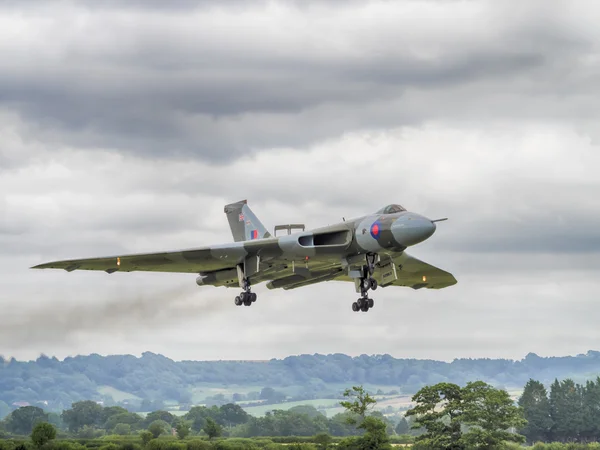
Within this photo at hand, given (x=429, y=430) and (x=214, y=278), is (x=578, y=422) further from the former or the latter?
(x=214, y=278)

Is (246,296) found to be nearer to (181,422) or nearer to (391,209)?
(391,209)

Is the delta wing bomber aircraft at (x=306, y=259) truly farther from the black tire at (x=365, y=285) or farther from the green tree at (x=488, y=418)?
the green tree at (x=488, y=418)

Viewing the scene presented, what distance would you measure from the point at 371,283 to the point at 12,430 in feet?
367

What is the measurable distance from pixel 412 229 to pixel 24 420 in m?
116

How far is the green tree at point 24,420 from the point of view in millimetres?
145125

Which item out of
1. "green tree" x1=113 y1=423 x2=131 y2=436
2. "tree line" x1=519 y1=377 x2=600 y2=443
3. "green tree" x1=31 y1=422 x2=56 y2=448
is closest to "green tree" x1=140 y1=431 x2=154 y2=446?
"green tree" x1=31 y1=422 x2=56 y2=448

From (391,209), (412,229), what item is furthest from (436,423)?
(412,229)

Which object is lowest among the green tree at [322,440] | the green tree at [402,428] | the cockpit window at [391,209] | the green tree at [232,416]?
the green tree at [322,440]

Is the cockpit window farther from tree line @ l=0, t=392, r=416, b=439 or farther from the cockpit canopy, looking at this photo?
tree line @ l=0, t=392, r=416, b=439

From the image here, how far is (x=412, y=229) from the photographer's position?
140ft

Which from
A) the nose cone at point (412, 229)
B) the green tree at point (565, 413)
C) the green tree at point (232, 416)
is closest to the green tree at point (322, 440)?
the green tree at point (232, 416)

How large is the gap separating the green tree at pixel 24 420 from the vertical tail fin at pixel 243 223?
95.8 m

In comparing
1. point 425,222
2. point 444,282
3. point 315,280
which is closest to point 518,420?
point 444,282

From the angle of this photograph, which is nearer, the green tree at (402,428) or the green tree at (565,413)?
the green tree at (565,413)
